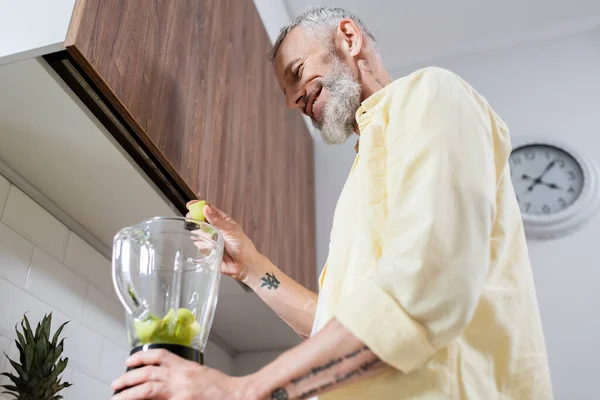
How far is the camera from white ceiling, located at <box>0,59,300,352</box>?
0.99 meters

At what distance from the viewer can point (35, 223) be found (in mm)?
1309

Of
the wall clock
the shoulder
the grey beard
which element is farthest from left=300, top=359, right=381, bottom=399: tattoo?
the wall clock

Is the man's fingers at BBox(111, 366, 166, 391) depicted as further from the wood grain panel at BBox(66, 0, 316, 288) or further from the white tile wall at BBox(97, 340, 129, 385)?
the white tile wall at BBox(97, 340, 129, 385)

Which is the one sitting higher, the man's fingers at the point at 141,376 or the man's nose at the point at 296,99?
the man's nose at the point at 296,99

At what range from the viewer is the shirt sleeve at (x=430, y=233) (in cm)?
64

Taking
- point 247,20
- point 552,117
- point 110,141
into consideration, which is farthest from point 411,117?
point 552,117

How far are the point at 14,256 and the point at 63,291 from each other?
16 cm

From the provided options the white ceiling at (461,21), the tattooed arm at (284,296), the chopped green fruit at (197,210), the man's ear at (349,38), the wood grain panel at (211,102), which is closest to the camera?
the wood grain panel at (211,102)

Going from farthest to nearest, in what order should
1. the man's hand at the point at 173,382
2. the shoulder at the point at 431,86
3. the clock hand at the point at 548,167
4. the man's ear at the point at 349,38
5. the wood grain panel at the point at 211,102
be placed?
the clock hand at the point at 548,167 < the man's ear at the point at 349,38 < the wood grain panel at the point at 211,102 < the shoulder at the point at 431,86 < the man's hand at the point at 173,382

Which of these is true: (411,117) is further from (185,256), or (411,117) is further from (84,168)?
(84,168)

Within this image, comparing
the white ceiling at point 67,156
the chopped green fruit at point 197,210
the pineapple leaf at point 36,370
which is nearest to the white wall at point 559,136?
the white ceiling at point 67,156

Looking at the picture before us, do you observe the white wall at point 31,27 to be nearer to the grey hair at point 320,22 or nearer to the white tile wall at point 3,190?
the white tile wall at point 3,190

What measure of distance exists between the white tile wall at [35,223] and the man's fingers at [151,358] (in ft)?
2.28

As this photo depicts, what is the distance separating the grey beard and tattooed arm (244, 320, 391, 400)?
765 mm
